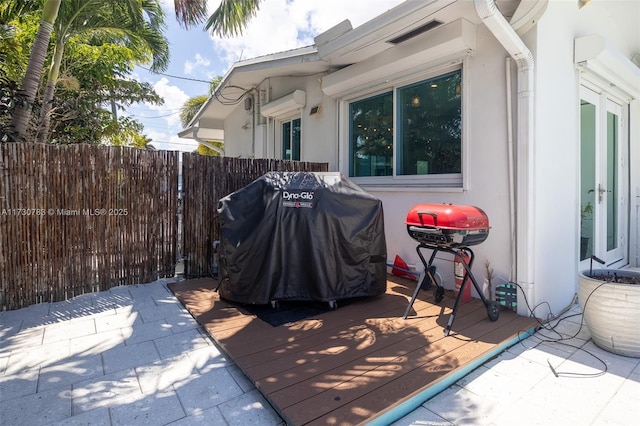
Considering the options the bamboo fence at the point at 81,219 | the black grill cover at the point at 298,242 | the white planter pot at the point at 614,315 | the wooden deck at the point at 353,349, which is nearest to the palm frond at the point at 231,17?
the bamboo fence at the point at 81,219

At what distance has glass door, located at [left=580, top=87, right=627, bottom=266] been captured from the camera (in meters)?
4.11

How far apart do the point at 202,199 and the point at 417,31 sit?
3.53 metres

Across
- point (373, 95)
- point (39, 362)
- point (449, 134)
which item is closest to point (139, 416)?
point (39, 362)

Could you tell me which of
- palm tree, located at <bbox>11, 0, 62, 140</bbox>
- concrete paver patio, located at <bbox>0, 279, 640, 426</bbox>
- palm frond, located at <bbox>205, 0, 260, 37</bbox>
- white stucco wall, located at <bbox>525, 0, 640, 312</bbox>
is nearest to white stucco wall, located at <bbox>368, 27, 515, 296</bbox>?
white stucco wall, located at <bbox>525, 0, 640, 312</bbox>

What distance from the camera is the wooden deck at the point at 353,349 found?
1973mm

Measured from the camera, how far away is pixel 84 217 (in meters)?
3.83

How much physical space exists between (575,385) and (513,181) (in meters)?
1.90

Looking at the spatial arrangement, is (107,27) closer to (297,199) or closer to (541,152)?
(297,199)

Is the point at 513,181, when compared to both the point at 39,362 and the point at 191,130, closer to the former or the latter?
the point at 39,362

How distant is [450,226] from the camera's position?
112 inches

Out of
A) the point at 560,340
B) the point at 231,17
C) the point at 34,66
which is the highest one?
the point at 231,17

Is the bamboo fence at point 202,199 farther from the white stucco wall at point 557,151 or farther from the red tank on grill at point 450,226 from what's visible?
the white stucco wall at point 557,151

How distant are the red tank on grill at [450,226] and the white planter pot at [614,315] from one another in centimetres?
94

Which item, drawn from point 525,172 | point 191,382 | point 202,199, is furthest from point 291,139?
point 191,382
